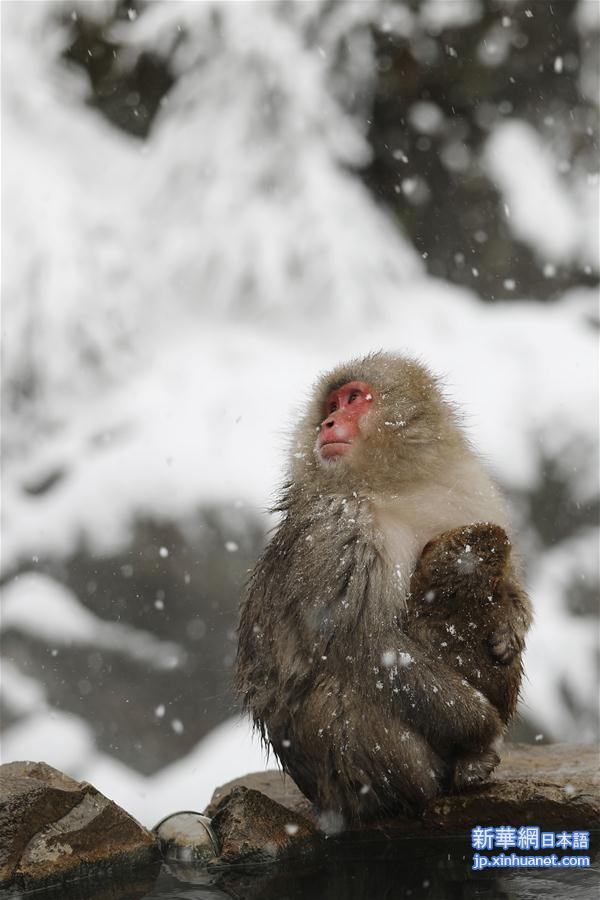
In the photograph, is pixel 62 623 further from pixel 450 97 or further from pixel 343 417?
pixel 450 97

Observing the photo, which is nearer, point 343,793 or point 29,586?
point 343,793

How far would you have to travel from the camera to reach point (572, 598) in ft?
19.5

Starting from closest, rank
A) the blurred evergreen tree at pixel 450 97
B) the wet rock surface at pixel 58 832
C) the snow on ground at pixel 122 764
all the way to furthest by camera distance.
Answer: the wet rock surface at pixel 58 832 → the snow on ground at pixel 122 764 → the blurred evergreen tree at pixel 450 97

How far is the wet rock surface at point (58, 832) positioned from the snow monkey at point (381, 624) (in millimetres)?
395

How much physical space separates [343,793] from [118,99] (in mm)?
5130

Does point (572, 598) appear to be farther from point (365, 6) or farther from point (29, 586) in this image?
point (365, 6)

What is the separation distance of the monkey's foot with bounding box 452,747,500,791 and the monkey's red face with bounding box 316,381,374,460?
2.51 feet

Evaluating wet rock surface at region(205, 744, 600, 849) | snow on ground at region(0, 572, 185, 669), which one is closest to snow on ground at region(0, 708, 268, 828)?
snow on ground at region(0, 572, 185, 669)

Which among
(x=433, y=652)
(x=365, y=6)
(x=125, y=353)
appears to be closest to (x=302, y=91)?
(x=365, y=6)

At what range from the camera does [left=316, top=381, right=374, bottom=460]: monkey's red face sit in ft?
8.34

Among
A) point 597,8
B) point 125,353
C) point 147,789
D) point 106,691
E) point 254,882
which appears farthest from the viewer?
point 597,8

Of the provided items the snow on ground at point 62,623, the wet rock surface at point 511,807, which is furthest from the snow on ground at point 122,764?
the wet rock surface at point 511,807

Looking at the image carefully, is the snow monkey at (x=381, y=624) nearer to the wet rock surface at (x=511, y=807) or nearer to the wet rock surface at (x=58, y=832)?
the wet rock surface at (x=511, y=807)

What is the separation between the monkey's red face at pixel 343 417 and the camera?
100 inches
